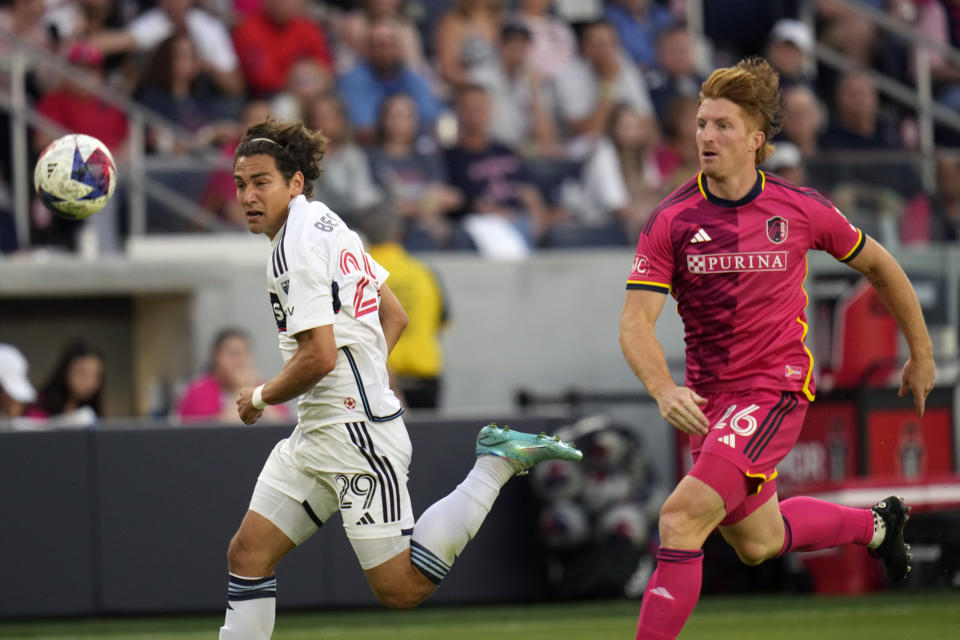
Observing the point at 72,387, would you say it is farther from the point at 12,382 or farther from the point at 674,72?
the point at 674,72

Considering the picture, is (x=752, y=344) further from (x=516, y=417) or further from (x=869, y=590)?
(x=869, y=590)

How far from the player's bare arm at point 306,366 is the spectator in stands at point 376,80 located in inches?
302

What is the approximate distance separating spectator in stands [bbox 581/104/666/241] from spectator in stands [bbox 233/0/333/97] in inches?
105

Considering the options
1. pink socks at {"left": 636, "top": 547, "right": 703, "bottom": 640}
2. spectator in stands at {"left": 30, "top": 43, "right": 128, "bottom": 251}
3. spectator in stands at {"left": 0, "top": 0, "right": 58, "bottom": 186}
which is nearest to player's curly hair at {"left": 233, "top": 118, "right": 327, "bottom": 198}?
pink socks at {"left": 636, "top": 547, "right": 703, "bottom": 640}

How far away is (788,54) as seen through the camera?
564 inches

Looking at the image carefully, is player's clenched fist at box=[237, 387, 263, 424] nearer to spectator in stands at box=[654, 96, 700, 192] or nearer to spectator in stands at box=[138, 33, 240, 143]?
spectator in stands at box=[138, 33, 240, 143]

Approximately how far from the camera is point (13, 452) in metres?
9.73

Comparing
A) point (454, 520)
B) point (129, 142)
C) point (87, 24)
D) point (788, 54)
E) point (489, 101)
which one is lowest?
point (454, 520)

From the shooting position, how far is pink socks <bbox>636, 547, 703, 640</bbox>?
562 cm

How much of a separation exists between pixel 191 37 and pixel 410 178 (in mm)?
2432

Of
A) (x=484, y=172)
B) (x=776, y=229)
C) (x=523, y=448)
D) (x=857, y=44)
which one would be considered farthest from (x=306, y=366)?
(x=857, y=44)

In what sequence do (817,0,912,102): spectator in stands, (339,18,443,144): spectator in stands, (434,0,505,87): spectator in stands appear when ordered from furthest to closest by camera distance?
1. (817,0,912,102): spectator in stands
2. (434,0,505,87): spectator in stands
3. (339,18,443,144): spectator in stands

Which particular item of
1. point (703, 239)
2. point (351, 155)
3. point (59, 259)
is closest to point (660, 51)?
point (351, 155)

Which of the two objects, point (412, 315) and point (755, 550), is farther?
point (412, 315)
